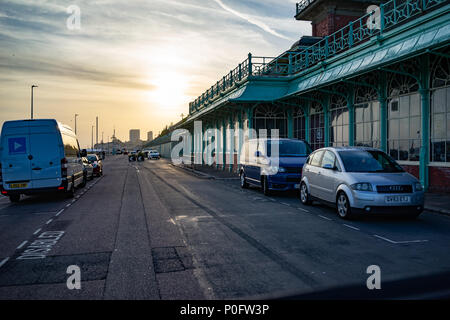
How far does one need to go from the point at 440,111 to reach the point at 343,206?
6957 mm

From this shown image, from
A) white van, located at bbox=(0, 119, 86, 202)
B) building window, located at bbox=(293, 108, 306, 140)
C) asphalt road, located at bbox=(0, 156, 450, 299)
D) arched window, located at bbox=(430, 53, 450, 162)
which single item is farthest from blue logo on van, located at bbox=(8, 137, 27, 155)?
building window, located at bbox=(293, 108, 306, 140)

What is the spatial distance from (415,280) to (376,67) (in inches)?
434

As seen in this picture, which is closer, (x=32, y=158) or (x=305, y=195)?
(x=305, y=195)

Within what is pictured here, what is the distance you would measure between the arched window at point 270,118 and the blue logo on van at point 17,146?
1681 centimetres

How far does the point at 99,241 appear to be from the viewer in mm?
7758

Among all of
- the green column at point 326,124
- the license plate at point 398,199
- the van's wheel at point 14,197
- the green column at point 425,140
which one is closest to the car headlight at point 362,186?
the license plate at point 398,199

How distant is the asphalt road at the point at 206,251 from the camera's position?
5.07 meters

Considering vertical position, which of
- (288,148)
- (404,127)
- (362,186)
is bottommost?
(362,186)

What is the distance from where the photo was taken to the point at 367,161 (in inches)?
405

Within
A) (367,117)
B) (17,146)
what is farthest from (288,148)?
(17,146)

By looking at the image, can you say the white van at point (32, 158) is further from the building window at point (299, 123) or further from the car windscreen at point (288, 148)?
the building window at point (299, 123)

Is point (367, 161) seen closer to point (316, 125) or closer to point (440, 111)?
point (440, 111)
